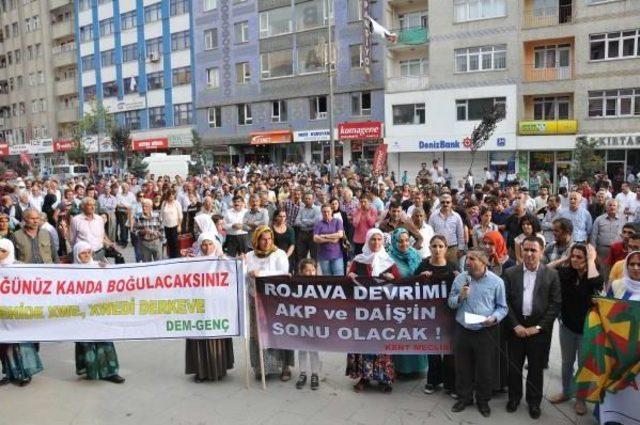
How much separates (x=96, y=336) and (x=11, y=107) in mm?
70638

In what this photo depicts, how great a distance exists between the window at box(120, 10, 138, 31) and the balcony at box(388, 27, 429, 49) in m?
26.8

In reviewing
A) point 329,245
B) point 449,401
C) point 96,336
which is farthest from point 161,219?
point 449,401

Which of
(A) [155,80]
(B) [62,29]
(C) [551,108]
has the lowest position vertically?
(C) [551,108]

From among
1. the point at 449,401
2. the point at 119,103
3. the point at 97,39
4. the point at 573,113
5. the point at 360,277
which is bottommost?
the point at 449,401

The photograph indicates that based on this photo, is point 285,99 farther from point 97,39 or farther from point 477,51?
point 97,39

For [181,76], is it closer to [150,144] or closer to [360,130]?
[150,144]

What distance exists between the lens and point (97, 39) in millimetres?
52281

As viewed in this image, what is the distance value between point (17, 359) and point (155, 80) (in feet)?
147

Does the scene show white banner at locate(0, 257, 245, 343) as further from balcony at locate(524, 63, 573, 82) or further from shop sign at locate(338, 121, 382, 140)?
shop sign at locate(338, 121, 382, 140)

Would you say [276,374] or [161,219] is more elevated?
[161,219]

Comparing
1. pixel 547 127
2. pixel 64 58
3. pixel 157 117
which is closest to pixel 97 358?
pixel 547 127

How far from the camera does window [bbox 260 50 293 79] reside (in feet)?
125

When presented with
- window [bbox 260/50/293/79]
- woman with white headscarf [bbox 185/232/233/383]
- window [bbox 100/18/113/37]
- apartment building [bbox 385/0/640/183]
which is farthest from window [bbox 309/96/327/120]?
woman with white headscarf [bbox 185/232/233/383]

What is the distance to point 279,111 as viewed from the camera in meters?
38.8
